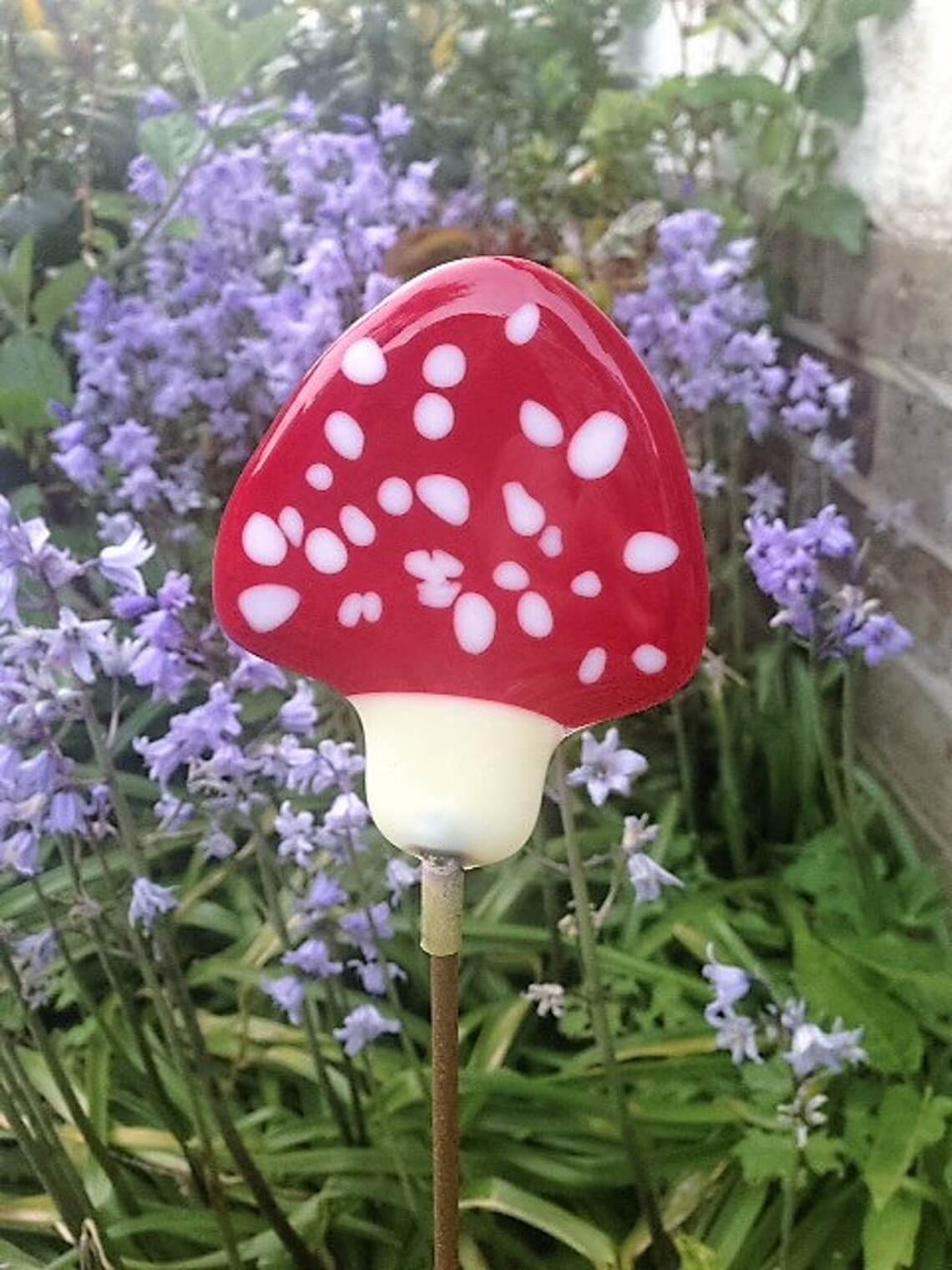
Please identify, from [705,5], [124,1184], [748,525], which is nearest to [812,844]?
[748,525]

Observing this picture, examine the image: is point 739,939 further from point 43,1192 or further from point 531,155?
point 531,155

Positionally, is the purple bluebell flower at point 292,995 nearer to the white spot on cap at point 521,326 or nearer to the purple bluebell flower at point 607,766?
the purple bluebell flower at point 607,766

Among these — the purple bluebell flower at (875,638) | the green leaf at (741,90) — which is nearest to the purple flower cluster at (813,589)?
the purple bluebell flower at (875,638)

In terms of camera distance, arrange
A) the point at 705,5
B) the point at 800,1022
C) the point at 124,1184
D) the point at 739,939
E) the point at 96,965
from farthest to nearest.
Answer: the point at 705,5, the point at 96,965, the point at 739,939, the point at 124,1184, the point at 800,1022

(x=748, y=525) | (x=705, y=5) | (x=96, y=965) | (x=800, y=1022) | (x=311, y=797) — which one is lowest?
(x=96, y=965)

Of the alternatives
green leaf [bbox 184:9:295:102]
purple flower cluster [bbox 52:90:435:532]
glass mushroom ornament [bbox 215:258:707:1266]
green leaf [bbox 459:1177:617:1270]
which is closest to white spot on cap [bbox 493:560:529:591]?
glass mushroom ornament [bbox 215:258:707:1266]

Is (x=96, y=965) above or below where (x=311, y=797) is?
below
